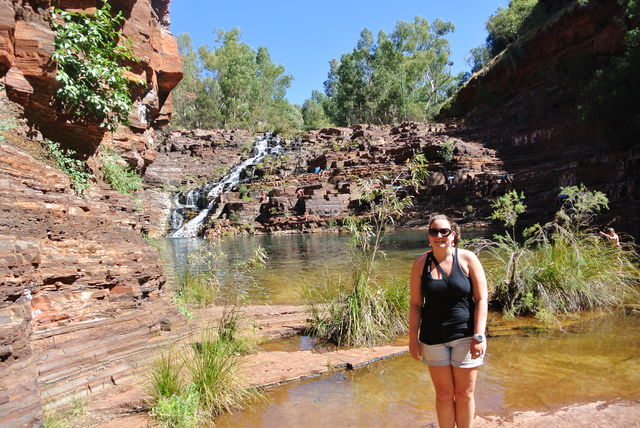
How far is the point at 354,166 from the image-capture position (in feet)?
128

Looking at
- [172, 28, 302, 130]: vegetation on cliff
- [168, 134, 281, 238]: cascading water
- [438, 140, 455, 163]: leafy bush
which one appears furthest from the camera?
[172, 28, 302, 130]: vegetation on cliff

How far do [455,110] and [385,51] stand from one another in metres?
17.9

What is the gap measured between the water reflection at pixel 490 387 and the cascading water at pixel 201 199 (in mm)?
28085

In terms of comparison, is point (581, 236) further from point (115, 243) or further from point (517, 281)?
point (115, 243)

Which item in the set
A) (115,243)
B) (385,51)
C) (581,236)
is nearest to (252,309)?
(115,243)

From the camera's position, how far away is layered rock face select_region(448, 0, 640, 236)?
67.6 feet

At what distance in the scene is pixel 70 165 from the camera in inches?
233

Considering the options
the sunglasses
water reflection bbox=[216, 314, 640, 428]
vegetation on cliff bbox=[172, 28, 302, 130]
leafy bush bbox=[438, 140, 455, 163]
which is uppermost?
vegetation on cliff bbox=[172, 28, 302, 130]

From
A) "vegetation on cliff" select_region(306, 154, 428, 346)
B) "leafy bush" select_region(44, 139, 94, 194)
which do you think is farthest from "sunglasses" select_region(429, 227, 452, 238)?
"leafy bush" select_region(44, 139, 94, 194)

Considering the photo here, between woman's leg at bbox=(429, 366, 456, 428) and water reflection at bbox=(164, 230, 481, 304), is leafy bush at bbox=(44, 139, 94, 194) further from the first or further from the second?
woman's leg at bbox=(429, 366, 456, 428)

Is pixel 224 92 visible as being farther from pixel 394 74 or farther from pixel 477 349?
pixel 477 349

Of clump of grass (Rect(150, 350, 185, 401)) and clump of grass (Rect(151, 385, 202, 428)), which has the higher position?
clump of grass (Rect(150, 350, 185, 401))

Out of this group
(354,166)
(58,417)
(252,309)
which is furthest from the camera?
(354,166)

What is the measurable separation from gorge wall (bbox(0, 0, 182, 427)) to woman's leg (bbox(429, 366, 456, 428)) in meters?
2.77
